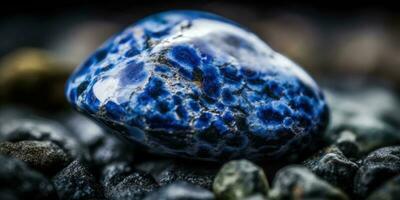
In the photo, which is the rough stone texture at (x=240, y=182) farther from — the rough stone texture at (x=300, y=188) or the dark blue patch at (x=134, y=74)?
the dark blue patch at (x=134, y=74)

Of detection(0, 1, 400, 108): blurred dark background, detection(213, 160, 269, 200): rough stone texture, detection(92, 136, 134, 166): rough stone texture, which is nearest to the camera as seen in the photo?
detection(213, 160, 269, 200): rough stone texture

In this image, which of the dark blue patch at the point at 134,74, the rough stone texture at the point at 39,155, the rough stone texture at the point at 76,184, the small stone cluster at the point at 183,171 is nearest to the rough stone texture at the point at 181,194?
the small stone cluster at the point at 183,171

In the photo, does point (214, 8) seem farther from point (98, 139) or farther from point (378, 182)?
point (378, 182)

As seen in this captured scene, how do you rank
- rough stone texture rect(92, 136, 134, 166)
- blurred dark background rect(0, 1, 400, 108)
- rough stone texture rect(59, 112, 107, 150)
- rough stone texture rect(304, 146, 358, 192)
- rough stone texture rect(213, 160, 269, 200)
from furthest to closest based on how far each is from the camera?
blurred dark background rect(0, 1, 400, 108) → rough stone texture rect(59, 112, 107, 150) → rough stone texture rect(92, 136, 134, 166) → rough stone texture rect(304, 146, 358, 192) → rough stone texture rect(213, 160, 269, 200)

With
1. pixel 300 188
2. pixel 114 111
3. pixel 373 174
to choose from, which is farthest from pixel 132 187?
pixel 373 174

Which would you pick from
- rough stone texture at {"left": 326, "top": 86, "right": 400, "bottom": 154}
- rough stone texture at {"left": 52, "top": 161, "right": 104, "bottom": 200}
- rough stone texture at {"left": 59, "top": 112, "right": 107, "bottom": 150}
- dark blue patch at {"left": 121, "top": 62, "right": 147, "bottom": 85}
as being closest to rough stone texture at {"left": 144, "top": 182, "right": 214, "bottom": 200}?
rough stone texture at {"left": 52, "top": 161, "right": 104, "bottom": 200}

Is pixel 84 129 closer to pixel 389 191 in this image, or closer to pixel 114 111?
pixel 114 111

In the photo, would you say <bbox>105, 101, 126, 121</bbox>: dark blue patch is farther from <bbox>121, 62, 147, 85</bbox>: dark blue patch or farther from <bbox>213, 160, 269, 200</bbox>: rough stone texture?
<bbox>213, 160, 269, 200</bbox>: rough stone texture
